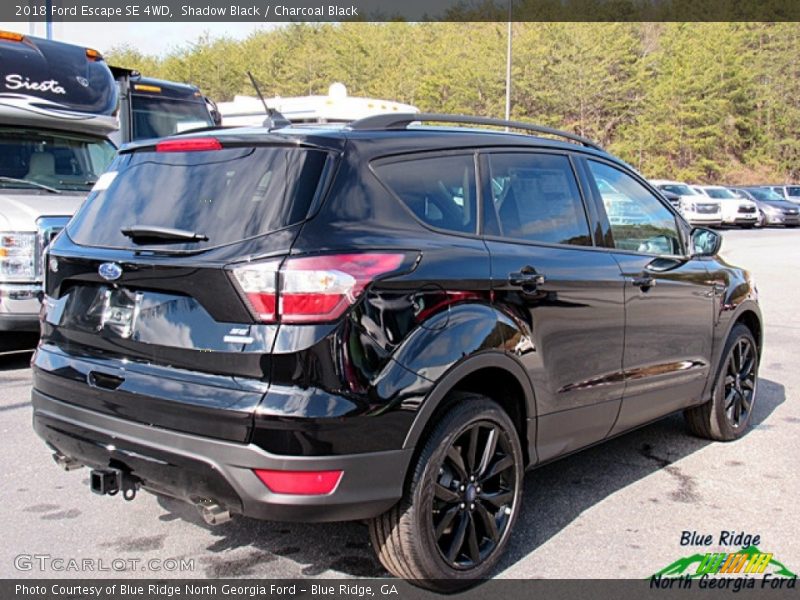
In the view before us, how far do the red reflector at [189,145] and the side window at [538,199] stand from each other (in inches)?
49.7

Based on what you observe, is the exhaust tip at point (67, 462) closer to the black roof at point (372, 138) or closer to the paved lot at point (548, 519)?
the paved lot at point (548, 519)

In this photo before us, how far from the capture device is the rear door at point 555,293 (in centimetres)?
368

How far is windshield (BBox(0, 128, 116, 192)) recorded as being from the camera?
24.9 feet

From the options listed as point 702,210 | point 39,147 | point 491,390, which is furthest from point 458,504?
point 702,210

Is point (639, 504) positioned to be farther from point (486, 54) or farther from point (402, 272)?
point (486, 54)

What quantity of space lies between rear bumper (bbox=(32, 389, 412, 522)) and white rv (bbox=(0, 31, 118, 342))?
13.1ft

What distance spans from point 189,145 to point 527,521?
2.42m

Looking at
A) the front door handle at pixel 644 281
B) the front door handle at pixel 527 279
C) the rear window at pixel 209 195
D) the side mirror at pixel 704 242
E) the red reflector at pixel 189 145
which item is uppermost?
the red reflector at pixel 189 145

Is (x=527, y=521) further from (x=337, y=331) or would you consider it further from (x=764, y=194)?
(x=764, y=194)

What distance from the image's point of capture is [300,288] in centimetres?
290

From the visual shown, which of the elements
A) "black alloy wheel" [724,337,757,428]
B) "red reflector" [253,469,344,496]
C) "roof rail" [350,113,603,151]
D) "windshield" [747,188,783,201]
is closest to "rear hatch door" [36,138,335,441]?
"red reflector" [253,469,344,496]

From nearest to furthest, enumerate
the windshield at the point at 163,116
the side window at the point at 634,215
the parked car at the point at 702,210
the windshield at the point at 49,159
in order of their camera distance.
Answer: the side window at the point at 634,215
the windshield at the point at 49,159
the windshield at the point at 163,116
the parked car at the point at 702,210

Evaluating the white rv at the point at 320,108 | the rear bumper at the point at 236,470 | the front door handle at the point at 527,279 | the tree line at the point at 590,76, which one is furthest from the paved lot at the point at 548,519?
the tree line at the point at 590,76

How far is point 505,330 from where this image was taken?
3.52 meters
